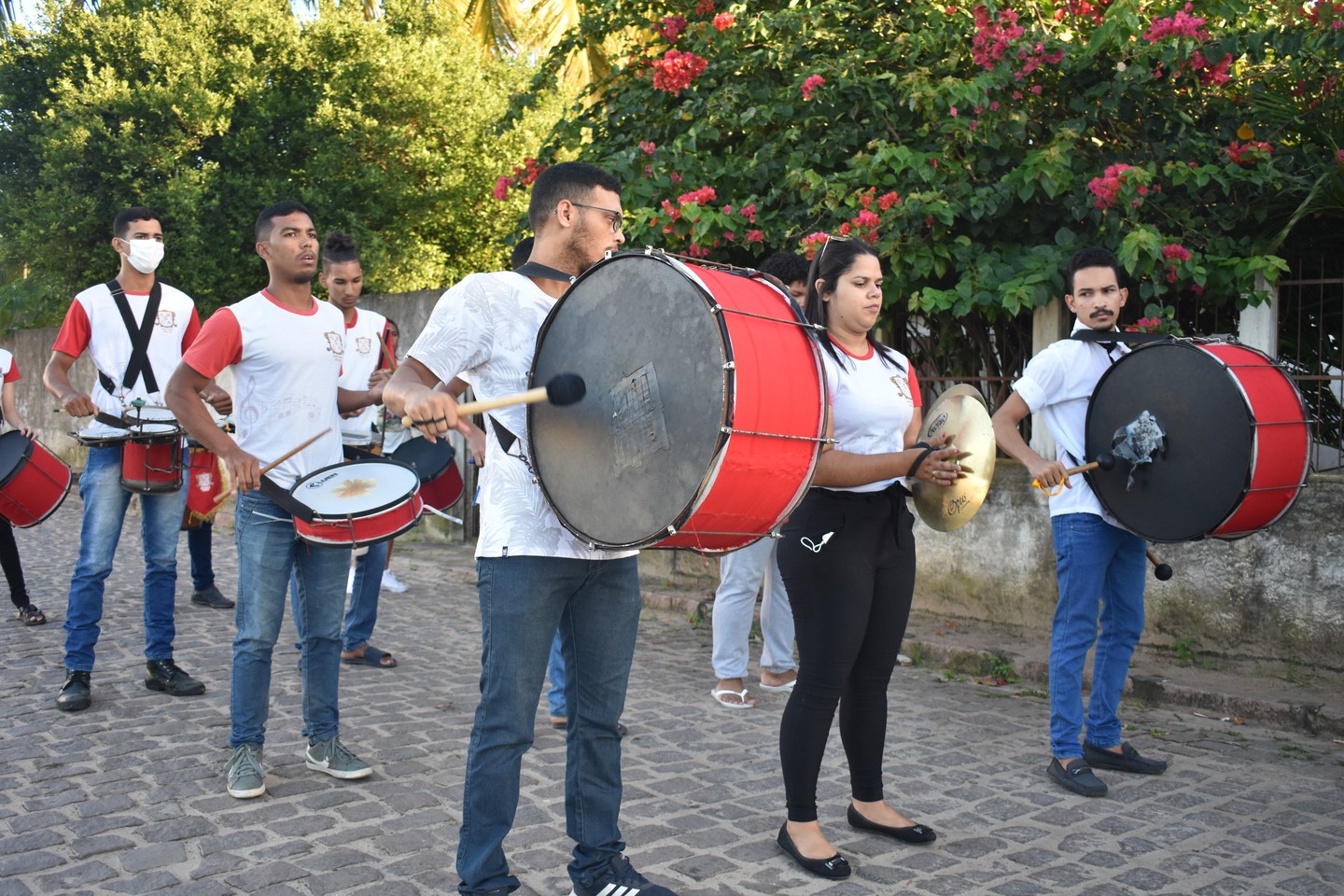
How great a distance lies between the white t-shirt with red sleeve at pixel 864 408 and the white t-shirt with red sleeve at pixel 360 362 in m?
3.53

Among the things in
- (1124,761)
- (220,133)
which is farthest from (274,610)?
(220,133)

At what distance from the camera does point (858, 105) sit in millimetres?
8086

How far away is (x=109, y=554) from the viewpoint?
19.7 ft

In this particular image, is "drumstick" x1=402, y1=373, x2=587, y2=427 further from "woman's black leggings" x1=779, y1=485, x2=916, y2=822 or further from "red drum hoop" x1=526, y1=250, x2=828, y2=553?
"woman's black leggings" x1=779, y1=485, x2=916, y2=822

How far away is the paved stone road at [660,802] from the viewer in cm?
383

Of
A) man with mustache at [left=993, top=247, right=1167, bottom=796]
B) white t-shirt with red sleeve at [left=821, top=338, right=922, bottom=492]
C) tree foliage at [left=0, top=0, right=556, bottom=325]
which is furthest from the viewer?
tree foliage at [left=0, top=0, right=556, bottom=325]

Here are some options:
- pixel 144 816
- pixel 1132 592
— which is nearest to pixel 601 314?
pixel 144 816

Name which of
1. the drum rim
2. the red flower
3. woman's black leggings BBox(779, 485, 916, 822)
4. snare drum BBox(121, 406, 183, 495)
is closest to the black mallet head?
woman's black leggings BBox(779, 485, 916, 822)

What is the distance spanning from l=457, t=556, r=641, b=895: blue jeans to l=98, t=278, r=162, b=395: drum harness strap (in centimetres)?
363

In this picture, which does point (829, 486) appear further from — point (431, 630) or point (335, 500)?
point (431, 630)

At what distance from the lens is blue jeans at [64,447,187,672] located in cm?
591

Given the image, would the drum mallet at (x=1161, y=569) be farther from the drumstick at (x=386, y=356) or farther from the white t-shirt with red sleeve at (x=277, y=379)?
the drumstick at (x=386, y=356)

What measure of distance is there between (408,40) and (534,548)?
14918mm

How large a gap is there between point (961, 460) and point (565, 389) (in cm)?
145
